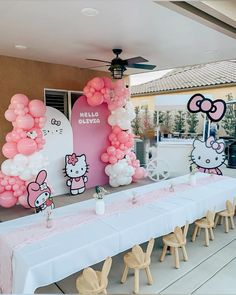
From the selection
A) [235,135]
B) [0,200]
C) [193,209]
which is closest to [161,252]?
[193,209]

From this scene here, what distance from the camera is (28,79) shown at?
569 cm

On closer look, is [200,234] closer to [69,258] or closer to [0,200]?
[69,258]

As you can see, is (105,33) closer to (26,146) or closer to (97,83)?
(97,83)

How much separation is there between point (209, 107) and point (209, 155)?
39.3 inches

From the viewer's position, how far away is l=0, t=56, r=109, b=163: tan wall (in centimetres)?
539

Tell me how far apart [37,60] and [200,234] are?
4778 mm

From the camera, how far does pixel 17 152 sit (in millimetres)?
4977

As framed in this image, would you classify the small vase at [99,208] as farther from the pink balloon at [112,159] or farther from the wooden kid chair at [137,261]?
the pink balloon at [112,159]

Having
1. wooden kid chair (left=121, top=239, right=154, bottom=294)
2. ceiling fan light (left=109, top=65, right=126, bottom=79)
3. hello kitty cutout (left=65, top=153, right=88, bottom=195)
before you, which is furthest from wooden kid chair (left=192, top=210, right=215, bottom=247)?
hello kitty cutout (left=65, top=153, right=88, bottom=195)

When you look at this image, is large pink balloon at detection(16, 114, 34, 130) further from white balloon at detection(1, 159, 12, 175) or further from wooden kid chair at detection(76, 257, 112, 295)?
wooden kid chair at detection(76, 257, 112, 295)

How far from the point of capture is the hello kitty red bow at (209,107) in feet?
17.5

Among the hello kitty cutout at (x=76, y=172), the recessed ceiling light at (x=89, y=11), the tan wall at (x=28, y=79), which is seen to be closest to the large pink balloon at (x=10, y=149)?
the tan wall at (x=28, y=79)

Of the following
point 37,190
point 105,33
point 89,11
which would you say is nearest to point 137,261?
point 37,190

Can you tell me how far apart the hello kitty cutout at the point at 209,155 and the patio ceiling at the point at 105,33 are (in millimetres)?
1814
